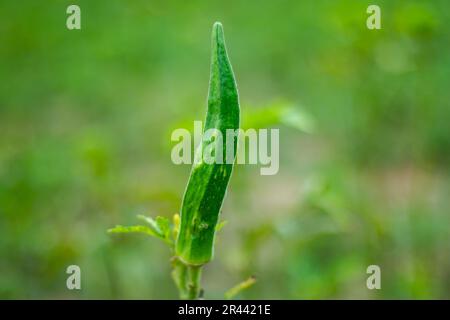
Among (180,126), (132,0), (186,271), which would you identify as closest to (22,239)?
(180,126)

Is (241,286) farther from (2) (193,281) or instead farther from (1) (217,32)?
(1) (217,32)

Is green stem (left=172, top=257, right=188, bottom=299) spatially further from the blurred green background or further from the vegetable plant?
the blurred green background

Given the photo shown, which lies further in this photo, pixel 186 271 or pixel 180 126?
pixel 180 126

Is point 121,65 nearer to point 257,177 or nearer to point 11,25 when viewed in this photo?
point 11,25

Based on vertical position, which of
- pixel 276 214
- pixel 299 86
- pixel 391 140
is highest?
pixel 299 86

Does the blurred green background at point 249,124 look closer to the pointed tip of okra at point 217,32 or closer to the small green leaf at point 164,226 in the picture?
the pointed tip of okra at point 217,32

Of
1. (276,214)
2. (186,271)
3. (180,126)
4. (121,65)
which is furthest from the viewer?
(121,65)

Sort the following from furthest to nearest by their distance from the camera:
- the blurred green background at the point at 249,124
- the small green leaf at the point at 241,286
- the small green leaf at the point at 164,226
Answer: the blurred green background at the point at 249,124 < the small green leaf at the point at 241,286 < the small green leaf at the point at 164,226

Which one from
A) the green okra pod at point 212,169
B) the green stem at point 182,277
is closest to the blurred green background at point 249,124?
the green okra pod at point 212,169
